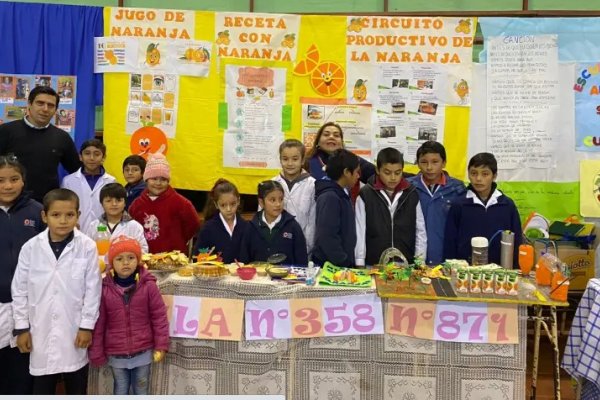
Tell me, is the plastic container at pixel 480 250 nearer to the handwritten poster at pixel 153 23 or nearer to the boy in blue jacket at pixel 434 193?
the boy in blue jacket at pixel 434 193

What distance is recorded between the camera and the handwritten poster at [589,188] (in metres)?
4.73

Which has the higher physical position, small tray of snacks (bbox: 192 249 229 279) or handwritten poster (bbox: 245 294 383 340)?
small tray of snacks (bbox: 192 249 229 279)

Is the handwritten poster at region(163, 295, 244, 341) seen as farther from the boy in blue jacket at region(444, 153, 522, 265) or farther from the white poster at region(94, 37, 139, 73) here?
the white poster at region(94, 37, 139, 73)

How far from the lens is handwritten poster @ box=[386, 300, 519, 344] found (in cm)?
304

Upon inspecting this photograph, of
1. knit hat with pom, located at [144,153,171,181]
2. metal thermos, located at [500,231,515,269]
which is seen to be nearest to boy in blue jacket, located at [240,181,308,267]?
knit hat with pom, located at [144,153,171,181]

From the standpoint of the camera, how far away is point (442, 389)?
3.11 m

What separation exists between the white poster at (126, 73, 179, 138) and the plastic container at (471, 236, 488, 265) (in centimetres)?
276

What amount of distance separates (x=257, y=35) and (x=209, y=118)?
0.81m

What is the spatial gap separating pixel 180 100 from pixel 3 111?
155cm

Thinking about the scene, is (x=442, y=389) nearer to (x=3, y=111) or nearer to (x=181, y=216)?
(x=181, y=216)

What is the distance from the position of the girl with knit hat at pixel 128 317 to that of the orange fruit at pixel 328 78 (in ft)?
7.96

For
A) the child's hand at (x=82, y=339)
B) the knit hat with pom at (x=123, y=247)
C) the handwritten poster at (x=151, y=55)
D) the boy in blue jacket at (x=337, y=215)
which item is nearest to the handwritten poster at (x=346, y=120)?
the handwritten poster at (x=151, y=55)

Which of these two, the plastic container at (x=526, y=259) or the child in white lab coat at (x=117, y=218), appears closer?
the plastic container at (x=526, y=259)

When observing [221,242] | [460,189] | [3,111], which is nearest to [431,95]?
[460,189]
